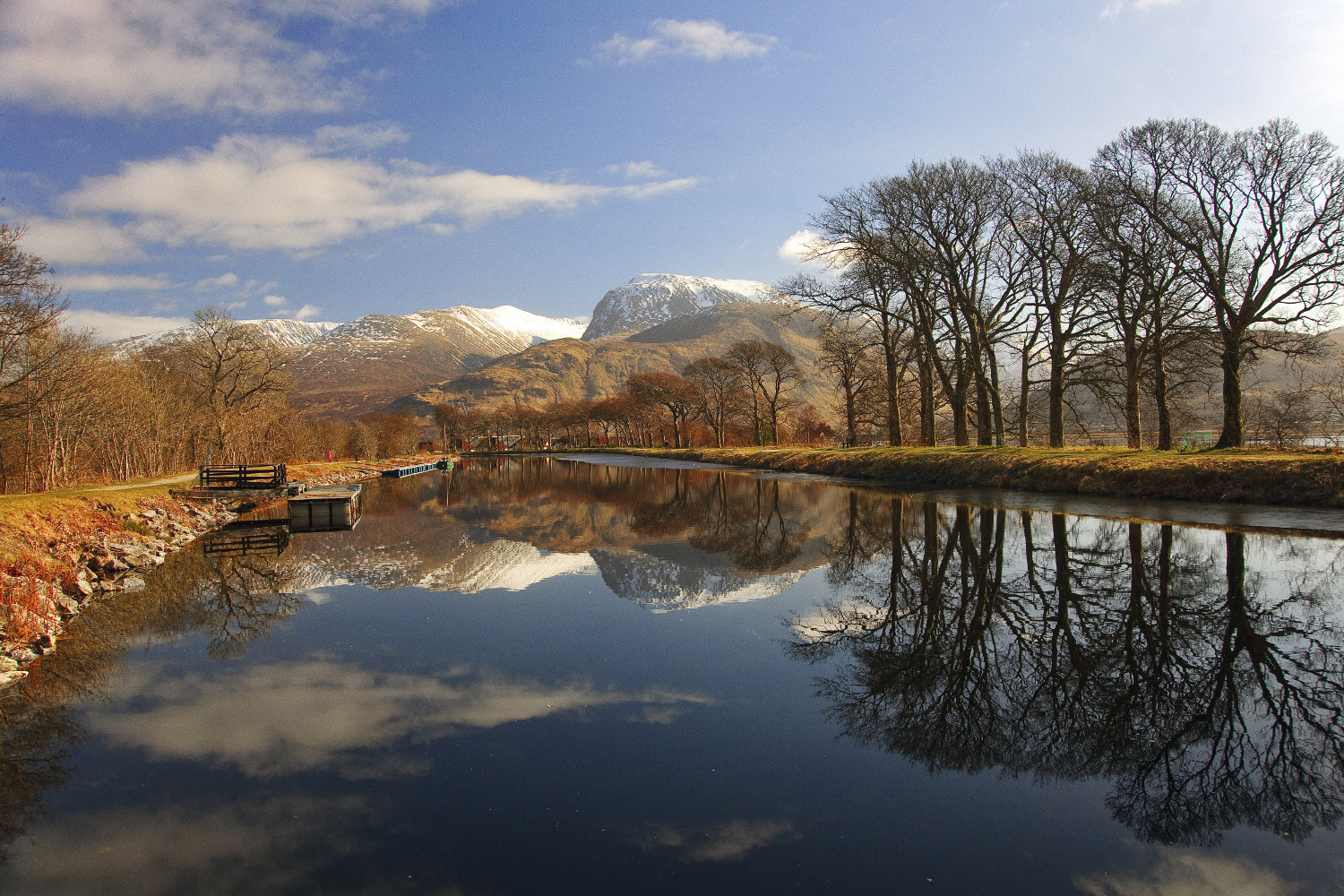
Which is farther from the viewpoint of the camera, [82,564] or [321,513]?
[321,513]

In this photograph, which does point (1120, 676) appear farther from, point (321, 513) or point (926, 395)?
point (926, 395)

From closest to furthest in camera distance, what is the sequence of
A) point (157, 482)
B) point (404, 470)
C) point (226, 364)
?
point (157, 482)
point (226, 364)
point (404, 470)

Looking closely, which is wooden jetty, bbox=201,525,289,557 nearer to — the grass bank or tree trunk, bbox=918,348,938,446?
the grass bank

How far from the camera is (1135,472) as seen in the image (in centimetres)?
2097

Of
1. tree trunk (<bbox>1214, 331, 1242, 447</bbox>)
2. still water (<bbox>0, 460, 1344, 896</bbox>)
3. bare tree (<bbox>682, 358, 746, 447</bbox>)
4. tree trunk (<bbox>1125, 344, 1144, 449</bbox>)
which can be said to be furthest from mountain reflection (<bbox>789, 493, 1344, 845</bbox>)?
bare tree (<bbox>682, 358, 746, 447</bbox>)

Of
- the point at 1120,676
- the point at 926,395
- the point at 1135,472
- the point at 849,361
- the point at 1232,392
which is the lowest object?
the point at 1120,676

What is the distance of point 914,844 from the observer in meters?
4.26

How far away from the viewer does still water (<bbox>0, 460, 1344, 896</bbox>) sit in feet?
13.8

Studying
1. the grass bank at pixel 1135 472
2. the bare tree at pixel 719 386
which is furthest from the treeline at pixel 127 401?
the bare tree at pixel 719 386

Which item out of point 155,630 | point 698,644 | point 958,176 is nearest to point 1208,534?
point 698,644

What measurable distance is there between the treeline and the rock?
17303mm

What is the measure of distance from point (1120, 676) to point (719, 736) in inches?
158

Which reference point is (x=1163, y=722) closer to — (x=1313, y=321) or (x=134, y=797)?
(x=134, y=797)

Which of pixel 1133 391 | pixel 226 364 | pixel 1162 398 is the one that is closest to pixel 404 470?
pixel 226 364
